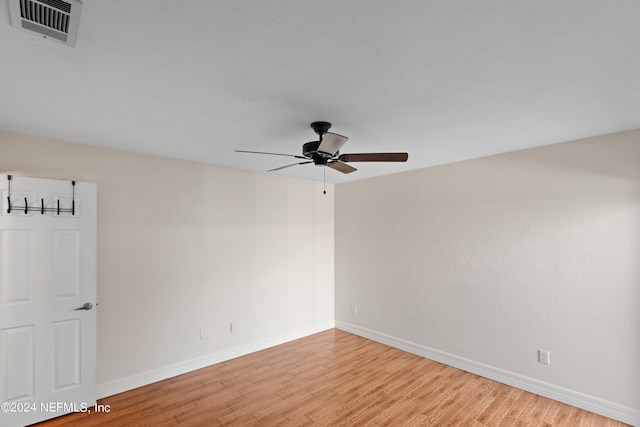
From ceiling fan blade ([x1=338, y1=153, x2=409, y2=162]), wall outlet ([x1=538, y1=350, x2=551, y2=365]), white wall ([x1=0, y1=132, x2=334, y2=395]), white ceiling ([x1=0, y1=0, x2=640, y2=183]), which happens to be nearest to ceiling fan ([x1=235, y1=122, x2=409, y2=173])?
ceiling fan blade ([x1=338, y1=153, x2=409, y2=162])

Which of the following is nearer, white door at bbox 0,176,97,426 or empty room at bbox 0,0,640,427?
empty room at bbox 0,0,640,427

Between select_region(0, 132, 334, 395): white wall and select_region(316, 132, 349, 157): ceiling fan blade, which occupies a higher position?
select_region(316, 132, 349, 157): ceiling fan blade

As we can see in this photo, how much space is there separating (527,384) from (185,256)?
3.94m

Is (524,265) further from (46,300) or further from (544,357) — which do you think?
(46,300)

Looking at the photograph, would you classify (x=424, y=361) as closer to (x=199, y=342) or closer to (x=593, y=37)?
(x=199, y=342)

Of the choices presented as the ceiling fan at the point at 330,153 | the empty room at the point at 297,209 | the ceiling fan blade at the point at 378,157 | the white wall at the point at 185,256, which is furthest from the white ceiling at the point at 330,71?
the white wall at the point at 185,256

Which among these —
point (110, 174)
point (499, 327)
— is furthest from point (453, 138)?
point (110, 174)

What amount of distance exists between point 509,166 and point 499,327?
1761mm

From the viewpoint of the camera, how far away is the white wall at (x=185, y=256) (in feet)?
10.0

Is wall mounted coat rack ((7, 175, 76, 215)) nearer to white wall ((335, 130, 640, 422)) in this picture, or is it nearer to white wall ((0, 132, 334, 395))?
white wall ((0, 132, 334, 395))

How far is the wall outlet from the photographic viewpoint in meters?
3.00

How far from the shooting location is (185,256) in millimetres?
3625

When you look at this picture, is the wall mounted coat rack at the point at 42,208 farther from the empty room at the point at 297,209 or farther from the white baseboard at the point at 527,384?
the white baseboard at the point at 527,384

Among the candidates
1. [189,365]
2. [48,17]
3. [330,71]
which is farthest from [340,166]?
[189,365]
